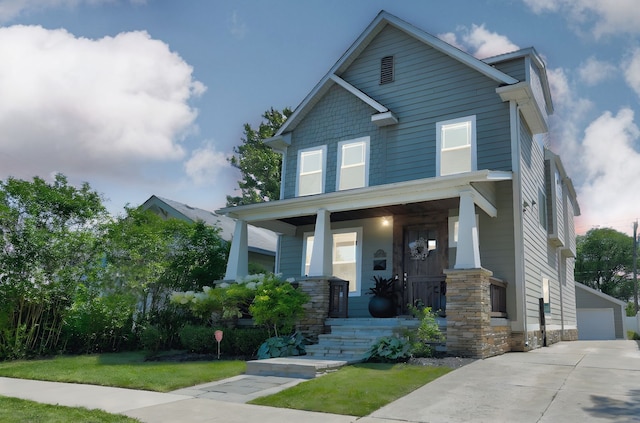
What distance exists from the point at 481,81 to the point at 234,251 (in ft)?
25.9

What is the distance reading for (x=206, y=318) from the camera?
40.0ft

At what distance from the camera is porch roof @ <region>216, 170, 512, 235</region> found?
33.8ft

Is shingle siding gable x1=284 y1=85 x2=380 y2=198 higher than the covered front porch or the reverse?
higher

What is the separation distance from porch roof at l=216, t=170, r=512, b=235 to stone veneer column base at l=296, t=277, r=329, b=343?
6.22 ft

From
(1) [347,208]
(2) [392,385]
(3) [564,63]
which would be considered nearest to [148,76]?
(1) [347,208]

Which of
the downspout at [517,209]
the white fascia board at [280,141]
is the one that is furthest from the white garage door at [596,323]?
the white fascia board at [280,141]

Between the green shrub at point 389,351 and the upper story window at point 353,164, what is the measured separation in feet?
19.0

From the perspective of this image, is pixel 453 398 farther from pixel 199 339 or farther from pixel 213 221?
pixel 213 221

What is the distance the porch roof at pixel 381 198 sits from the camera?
10297mm

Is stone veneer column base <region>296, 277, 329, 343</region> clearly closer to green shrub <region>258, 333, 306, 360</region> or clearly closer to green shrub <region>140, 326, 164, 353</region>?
green shrub <region>258, 333, 306, 360</region>

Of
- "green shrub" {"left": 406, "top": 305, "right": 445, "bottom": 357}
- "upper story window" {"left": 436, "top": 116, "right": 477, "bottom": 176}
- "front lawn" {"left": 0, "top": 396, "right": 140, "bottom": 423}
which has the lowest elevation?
"front lawn" {"left": 0, "top": 396, "right": 140, "bottom": 423}

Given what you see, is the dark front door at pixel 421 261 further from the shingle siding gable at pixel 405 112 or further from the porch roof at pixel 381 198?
the shingle siding gable at pixel 405 112

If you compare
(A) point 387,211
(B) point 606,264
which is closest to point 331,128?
(A) point 387,211

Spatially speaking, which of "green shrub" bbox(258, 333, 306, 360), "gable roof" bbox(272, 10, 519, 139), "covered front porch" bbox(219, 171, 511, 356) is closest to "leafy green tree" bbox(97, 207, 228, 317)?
"covered front porch" bbox(219, 171, 511, 356)
